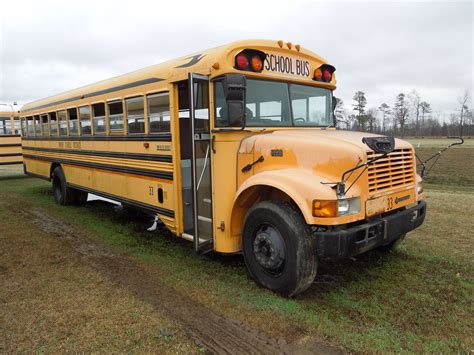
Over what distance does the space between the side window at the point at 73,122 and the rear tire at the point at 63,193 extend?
1.34 metres

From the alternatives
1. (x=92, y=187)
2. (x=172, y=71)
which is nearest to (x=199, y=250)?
(x=172, y=71)

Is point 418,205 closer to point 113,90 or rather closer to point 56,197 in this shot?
point 113,90

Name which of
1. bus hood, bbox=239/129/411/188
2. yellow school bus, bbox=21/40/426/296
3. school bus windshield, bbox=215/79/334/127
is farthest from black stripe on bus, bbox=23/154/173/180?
bus hood, bbox=239/129/411/188

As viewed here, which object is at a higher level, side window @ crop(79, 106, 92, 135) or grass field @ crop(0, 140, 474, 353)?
side window @ crop(79, 106, 92, 135)

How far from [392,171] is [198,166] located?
6.81 feet

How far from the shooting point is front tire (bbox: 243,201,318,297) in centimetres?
343

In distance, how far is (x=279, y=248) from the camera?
3.64 metres

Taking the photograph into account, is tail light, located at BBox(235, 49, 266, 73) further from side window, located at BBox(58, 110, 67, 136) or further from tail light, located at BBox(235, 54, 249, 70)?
side window, located at BBox(58, 110, 67, 136)

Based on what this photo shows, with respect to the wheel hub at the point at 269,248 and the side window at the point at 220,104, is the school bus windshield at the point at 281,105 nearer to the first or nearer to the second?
the side window at the point at 220,104

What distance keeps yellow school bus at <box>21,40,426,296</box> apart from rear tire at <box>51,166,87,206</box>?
287cm

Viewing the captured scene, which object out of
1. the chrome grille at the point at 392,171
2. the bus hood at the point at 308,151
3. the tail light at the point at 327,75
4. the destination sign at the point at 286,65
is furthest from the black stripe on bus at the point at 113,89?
the chrome grille at the point at 392,171

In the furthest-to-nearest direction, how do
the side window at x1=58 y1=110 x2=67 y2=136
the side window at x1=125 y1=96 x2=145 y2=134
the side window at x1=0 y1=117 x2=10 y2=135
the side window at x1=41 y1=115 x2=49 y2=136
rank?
the side window at x1=0 y1=117 x2=10 y2=135, the side window at x1=41 y1=115 x2=49 y2=136, the side window at x1=58 y1=110 x2=67 y2=136, the side window at x1=125 y1=96 x2=145 y2=134

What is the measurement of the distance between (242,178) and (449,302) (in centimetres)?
231

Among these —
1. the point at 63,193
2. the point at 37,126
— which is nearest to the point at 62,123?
the point at 63,193
